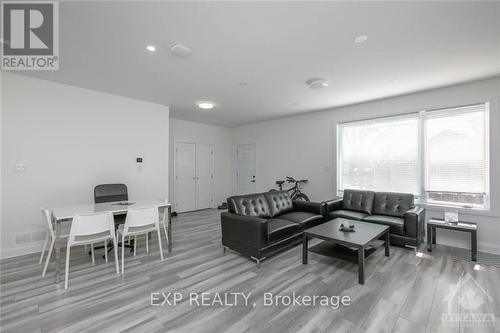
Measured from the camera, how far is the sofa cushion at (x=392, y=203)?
3.81 m

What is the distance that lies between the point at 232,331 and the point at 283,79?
3.21m

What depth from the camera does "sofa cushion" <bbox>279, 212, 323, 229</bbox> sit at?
3.54 meters

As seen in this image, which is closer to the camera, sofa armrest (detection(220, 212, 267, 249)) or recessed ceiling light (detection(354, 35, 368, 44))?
recessed ceiling light (detection(354, 35, 368, 44))

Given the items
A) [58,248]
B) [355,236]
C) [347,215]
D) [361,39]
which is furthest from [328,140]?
[58,248]

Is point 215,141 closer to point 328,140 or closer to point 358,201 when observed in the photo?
point 328,140

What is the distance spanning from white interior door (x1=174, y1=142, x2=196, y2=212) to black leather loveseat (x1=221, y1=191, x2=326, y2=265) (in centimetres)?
320

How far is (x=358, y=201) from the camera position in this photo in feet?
14.1

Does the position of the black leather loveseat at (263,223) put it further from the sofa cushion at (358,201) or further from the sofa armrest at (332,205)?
the sofa cushion at (358,201)

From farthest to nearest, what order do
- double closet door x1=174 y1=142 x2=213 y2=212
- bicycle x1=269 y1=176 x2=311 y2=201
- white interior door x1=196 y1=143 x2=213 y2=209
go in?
white interior door x1=196 y1=143 x2=213 y2=209 → double closet door x1=174 y1=142 x2=213 y2=212 → bicycle x1=269 y1=176 x2=311 y2=201

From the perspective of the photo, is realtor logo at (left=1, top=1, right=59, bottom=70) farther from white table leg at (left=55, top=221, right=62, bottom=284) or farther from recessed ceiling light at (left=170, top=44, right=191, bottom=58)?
white table leg at (left=55, top=221, right=62, bottom=284)

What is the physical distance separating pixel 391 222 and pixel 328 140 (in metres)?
2.32

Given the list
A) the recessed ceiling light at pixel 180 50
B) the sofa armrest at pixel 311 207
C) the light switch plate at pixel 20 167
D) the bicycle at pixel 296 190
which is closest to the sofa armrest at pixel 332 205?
the sofa armrest at pixel 311 207

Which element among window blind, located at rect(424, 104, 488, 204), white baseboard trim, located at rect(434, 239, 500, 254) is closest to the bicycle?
window blind, located at rect(424, 104, 488, 204)

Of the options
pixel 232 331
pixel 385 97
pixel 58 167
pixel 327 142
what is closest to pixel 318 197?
pixel 327 142
